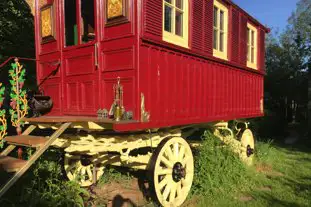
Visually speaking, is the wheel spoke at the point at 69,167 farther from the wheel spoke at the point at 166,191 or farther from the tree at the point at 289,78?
the tree at the point at 289,78

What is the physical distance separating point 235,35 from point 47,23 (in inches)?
174

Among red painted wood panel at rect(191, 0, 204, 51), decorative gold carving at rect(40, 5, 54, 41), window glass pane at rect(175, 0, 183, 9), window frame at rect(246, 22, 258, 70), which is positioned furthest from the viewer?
window frame at rect(246, 22, 258, 70)

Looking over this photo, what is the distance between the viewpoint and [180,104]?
5.32m

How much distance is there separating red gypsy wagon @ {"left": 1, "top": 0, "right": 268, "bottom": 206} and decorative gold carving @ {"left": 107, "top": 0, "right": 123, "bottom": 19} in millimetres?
14

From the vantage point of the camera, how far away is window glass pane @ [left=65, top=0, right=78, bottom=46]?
5527mm

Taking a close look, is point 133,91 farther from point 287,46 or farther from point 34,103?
point 287,46

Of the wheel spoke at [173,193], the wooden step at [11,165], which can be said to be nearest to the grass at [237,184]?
the wheel spoke at [173,193]

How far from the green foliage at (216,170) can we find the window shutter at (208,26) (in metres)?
1.75

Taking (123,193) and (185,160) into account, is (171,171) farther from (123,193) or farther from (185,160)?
(123,193)

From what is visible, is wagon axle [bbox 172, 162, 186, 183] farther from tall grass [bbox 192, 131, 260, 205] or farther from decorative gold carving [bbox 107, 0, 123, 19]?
decorative gold carving [bbox 107, 0, 123, 19]

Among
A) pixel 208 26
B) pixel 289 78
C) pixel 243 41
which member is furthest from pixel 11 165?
pixel 289 78

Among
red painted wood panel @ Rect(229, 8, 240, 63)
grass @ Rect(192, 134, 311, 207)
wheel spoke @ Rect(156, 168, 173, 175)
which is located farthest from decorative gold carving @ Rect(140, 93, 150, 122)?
red painted wood panel @ Rect(229, 8, 240, 63)

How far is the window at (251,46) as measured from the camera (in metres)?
8.84

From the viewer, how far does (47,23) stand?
5.70 meters
